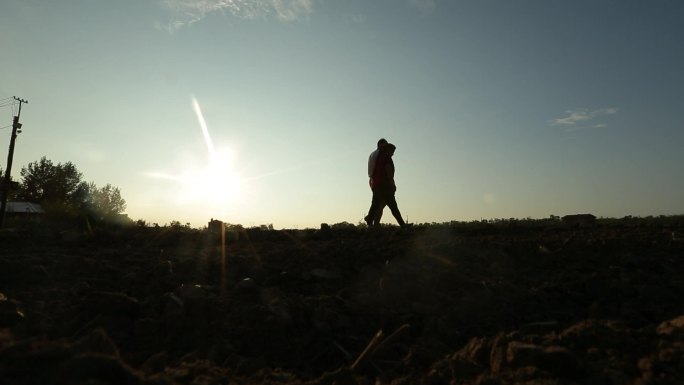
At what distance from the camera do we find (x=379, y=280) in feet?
17.4

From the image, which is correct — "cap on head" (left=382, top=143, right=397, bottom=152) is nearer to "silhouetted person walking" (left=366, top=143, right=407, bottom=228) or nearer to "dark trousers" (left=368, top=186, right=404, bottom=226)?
"silhouetted person walking" (left=366, top=143, right=407, bottom=228)

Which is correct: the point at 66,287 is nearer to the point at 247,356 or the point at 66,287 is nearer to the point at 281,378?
the point at 247,356

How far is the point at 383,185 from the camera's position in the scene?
10.1 m

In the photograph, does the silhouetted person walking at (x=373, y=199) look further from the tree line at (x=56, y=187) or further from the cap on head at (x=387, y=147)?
the tree line at (x=56, y=187)

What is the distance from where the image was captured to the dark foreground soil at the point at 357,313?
3078mm

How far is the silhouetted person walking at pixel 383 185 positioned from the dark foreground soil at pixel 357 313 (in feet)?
9.05

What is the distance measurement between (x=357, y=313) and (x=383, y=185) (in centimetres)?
556

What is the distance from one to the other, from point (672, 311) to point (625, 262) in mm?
1251

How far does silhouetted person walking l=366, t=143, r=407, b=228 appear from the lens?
10.1 meters

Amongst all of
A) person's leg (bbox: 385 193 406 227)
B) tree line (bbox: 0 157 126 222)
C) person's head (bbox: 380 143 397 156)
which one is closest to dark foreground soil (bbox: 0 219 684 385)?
person's leg (bbox: 385 193 406 227)

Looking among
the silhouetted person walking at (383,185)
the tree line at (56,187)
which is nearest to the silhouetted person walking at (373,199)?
the silhouetted person walking at (383,185)

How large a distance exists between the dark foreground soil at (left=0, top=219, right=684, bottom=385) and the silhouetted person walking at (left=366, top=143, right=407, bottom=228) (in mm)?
2758

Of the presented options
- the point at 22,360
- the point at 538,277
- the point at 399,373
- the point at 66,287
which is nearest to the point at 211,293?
the point at 66,287

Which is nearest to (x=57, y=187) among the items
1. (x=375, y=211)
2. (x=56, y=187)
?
(x=56, y=187)
